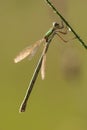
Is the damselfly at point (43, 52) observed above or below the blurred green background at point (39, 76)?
above

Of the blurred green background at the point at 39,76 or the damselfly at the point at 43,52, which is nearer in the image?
the damselfly at the point at 43,52

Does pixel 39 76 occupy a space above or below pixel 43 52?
below

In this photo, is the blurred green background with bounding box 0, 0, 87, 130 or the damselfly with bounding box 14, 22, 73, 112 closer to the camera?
the damselfly with bounding box 14, 22, 73, 112

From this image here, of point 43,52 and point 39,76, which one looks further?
point 39,76

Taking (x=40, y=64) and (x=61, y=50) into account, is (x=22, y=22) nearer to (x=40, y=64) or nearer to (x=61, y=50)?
(x=61, y=50)

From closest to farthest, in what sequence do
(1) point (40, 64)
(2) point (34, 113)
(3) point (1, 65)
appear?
1. (1) point (40, 64)
2. (2) point (34, 113)
3. (3) point (1, 65)

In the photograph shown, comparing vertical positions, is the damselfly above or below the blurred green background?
above

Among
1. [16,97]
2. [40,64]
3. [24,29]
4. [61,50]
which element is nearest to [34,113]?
[16,97]

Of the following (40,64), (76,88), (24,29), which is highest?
(40,64)
